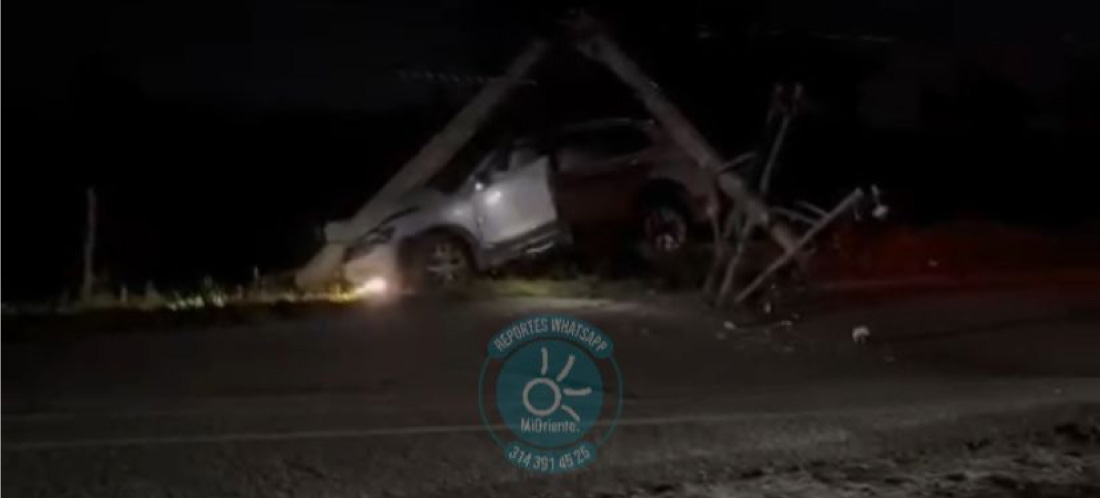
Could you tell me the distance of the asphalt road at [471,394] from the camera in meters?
7.49

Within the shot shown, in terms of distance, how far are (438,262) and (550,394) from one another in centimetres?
695

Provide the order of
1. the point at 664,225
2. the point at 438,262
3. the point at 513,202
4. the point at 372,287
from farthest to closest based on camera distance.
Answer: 1. the point at 664,225
2. the point at 372,287
3. the point at 438,262
4. the point at 513,202

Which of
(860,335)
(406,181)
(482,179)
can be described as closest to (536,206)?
(482,179)

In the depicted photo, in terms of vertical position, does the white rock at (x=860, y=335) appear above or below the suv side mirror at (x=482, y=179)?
below

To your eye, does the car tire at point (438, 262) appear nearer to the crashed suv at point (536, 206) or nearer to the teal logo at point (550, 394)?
the crashed suv at point (536, 206)

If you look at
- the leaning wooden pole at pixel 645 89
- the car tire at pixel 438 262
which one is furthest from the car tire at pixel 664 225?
the car tire at pixel 438 262

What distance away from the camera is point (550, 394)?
932 centimetres

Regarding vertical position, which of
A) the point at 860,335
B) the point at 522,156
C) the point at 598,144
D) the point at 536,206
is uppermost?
the point at 598,144

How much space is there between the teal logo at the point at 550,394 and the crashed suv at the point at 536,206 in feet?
13.2

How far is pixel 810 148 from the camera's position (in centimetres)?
2420

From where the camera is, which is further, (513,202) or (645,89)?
A: (645,89)

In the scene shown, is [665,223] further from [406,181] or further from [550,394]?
[550,394]

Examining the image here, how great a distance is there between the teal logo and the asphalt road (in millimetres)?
143

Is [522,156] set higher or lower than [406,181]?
higher
